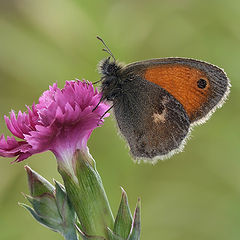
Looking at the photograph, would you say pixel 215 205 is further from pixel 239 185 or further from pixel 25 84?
pixel 25 84

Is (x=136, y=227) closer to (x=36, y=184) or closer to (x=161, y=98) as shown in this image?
(x=36, y=184)

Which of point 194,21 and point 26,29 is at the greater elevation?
point 26,29

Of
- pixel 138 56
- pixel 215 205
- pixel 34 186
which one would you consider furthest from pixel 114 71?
pixel 215 205

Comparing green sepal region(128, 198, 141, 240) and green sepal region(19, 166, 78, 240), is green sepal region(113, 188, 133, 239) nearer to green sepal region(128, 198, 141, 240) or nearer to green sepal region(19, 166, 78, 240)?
green sepal region(128, 198, 141, 240)

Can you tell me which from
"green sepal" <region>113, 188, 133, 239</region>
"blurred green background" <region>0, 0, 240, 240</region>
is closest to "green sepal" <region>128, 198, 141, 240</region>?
"green sepal" <region>113, 188, 133, 239</region>

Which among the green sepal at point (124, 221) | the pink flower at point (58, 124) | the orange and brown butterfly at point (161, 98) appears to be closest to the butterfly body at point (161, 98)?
the orange and brown butterfly at point (161, 98)

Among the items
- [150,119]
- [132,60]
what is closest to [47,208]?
[150,119]

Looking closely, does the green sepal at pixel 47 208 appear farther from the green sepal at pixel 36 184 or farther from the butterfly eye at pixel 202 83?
the butterfly eye at pixel 202 83
